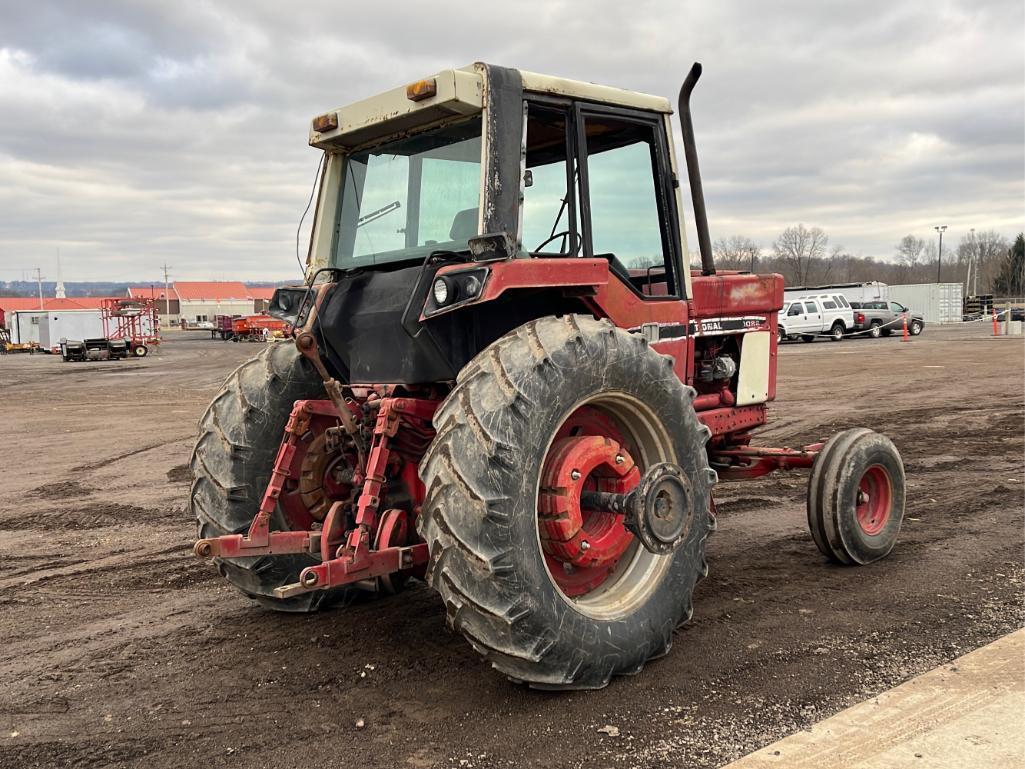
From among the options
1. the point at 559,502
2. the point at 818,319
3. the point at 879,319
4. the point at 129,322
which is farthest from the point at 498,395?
the point at 129,322

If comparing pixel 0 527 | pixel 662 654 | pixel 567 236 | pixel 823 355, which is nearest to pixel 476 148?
pixel 567 236

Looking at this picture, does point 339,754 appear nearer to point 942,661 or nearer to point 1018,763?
point 1018,763

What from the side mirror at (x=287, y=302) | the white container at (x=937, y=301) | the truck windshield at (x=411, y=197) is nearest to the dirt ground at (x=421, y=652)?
the side mirror at (x=287, y=302)

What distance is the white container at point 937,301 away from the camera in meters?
53.7

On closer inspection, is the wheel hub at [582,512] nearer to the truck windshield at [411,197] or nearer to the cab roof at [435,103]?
the truck windshield at [411,197]

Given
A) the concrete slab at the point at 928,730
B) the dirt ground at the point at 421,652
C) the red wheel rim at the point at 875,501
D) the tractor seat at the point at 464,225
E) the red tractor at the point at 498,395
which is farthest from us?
the red wheel rim at the point at 875,501

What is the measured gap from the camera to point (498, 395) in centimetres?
358

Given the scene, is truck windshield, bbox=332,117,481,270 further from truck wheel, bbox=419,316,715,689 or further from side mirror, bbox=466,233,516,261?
truck wheel, bbox=419,316,715,689

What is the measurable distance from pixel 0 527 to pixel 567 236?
5992 mm

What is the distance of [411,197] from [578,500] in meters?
1.97

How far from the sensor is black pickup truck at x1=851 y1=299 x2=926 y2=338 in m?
38.0

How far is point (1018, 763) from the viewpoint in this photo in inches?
124

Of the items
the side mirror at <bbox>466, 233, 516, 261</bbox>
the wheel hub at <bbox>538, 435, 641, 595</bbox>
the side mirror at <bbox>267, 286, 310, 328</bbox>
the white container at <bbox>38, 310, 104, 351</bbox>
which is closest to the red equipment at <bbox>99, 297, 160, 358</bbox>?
the white container at <bbox>38, 310, 104, 351</bbox>

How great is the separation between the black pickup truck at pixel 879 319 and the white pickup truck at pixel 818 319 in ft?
1.45
